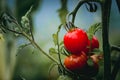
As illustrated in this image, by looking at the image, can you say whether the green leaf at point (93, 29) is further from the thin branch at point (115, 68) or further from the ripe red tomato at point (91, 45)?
the thin branch at point (115, 68)

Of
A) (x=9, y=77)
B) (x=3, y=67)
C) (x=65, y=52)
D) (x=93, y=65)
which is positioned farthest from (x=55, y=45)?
(x=3, y=67)

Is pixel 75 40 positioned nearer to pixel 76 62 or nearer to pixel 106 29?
pixel 76 62

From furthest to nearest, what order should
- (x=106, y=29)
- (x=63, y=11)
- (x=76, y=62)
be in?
1. (x=63, y=11)
2. (x=76, y=62)
3. (x=106, y=29)

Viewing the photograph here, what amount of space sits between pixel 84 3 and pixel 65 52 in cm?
18

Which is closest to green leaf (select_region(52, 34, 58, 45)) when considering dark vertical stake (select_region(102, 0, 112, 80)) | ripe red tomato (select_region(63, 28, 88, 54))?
ripe red tomato (select_region(63, 28, 88, 54))

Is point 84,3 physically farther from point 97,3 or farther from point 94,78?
point 94,78

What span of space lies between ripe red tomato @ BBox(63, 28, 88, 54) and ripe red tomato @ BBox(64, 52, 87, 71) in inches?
0.8

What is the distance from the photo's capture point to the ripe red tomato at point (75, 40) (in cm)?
138

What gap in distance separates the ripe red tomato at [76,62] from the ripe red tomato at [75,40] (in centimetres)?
2

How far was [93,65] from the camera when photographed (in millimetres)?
1384

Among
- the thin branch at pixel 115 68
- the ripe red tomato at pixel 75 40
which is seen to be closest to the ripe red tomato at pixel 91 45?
the ripe red tomato at pixel 75 40

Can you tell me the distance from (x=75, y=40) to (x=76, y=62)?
0.26 ft

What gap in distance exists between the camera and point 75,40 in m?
1.42

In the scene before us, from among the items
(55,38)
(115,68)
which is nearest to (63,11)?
(55,38)
